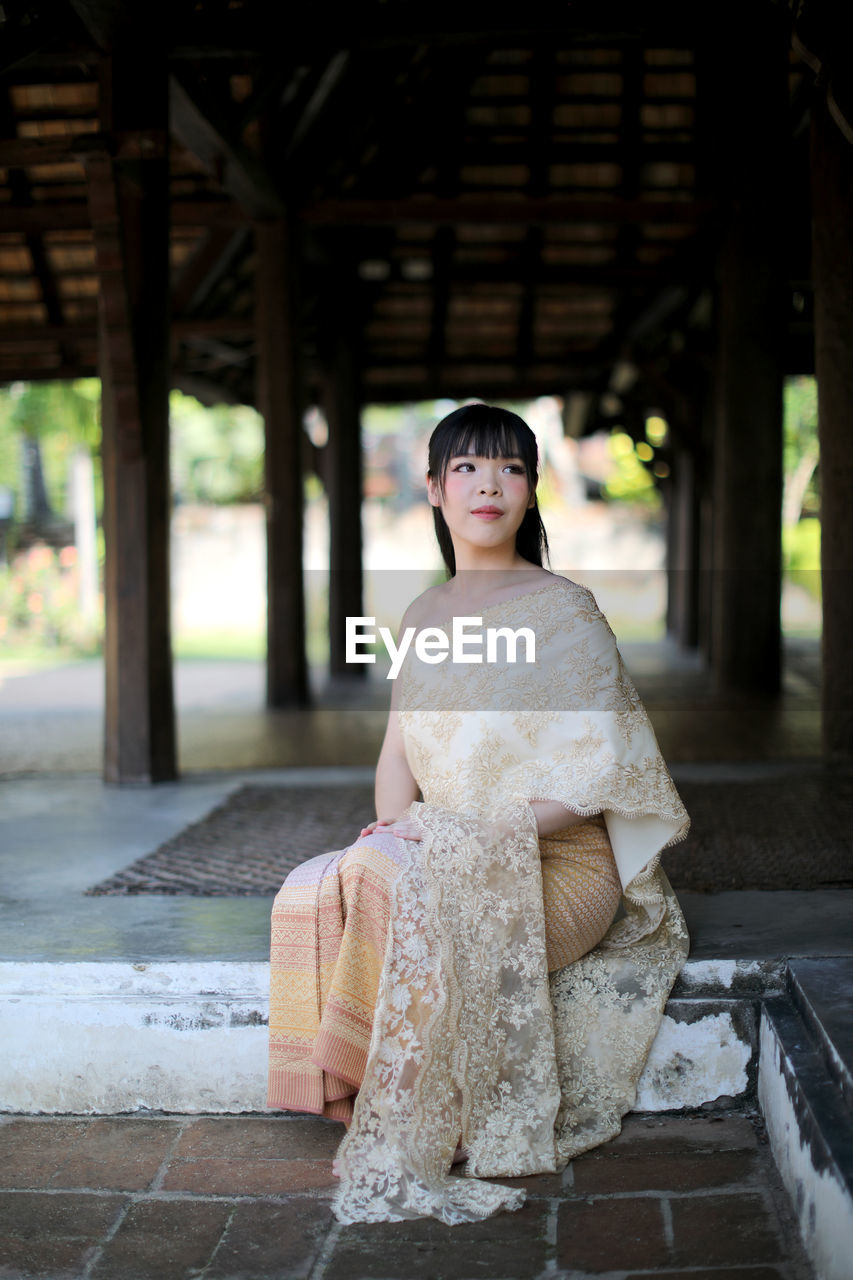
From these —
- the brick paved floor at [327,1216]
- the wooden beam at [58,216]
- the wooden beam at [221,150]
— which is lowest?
the brick paved floor at [327,1216]

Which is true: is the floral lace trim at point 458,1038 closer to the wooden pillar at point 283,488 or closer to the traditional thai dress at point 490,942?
the traditional thai dress at point 490,942

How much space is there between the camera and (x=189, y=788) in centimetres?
454

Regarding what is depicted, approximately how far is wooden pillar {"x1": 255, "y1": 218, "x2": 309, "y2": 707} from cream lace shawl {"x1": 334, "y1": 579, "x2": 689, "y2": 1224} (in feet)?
17.0

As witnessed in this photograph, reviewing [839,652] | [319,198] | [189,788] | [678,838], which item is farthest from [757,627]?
[678,838]

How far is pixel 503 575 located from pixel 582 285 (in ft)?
25.3

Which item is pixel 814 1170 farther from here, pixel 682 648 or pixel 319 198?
pixel 682 648

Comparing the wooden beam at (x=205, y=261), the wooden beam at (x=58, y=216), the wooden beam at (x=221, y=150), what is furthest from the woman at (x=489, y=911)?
the wooden beam at (x=205, y=261)

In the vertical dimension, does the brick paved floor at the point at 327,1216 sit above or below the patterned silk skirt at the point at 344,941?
below

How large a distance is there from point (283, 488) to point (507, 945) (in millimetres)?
5601

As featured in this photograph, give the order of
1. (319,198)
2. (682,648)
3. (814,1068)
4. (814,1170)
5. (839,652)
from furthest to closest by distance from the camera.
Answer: (682,648), (319,198), (839,652), (814,1068), (814,1170)

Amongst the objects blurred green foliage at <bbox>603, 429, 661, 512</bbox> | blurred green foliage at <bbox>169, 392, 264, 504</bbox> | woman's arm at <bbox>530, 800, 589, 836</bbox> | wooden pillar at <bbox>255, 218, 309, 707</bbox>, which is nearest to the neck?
woman's arm at <bbox>530, 800, 589, 836</bbox>

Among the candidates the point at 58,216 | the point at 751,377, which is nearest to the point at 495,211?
the point at 751,377

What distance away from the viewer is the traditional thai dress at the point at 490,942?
6.39 ft

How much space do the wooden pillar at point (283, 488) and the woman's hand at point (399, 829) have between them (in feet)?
17.2
